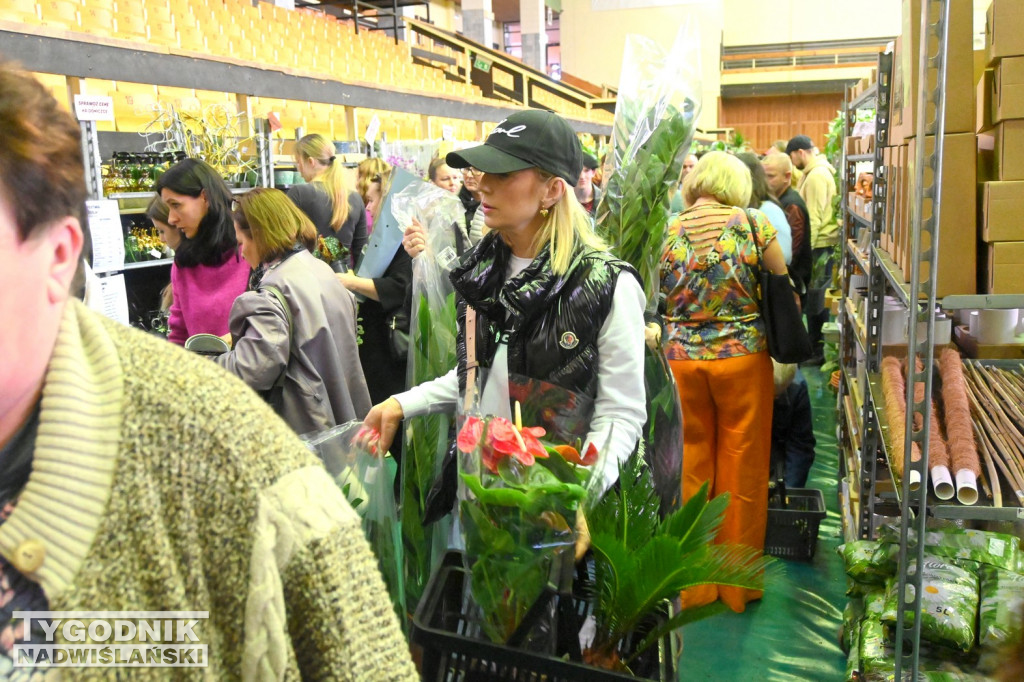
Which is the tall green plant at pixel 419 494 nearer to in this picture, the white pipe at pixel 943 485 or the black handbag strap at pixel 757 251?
the white pipe at pixel 943 485

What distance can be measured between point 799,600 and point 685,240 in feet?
4.77

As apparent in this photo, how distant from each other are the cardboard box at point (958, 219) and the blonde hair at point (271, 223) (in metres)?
1.78

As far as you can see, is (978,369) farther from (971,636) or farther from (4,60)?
(4,60)

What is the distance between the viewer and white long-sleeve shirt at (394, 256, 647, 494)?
1566 mm

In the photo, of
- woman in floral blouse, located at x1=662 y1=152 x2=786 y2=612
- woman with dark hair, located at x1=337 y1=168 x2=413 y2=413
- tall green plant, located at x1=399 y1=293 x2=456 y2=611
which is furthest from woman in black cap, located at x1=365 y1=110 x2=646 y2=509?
woman with dark hair, located at x1=337 y1=168 x2=413 y2=413

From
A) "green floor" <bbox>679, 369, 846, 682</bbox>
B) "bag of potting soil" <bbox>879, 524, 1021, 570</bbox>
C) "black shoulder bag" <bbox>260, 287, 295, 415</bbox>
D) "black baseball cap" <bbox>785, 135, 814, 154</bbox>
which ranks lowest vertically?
"green floor" <bbox>679, 369, 846, 682</bbox>

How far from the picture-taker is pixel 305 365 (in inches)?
103

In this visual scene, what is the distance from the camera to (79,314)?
73 cm

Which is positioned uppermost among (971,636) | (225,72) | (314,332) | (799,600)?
(225,72)

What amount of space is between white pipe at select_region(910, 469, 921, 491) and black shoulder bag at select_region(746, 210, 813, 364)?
129 cm

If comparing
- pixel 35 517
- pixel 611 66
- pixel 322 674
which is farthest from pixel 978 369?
pixel 611 66

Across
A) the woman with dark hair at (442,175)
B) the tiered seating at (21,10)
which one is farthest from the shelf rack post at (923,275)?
the tiered seating at (21,10)

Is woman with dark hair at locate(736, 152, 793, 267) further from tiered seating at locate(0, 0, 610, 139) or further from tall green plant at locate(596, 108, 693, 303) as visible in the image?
tiered seating at locate(0, 0, 610, 139)

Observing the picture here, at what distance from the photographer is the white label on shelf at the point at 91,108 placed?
3.24 meters
